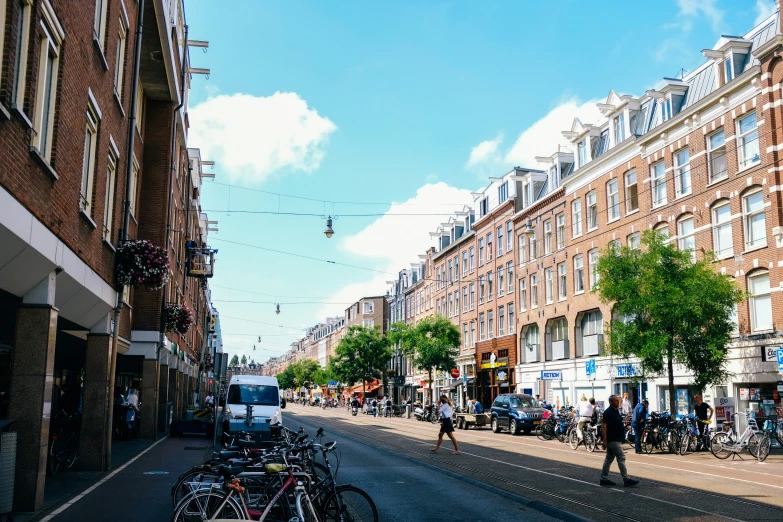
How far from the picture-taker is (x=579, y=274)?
41.9 m

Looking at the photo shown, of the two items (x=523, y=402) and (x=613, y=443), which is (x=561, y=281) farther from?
(x=613, y=443)

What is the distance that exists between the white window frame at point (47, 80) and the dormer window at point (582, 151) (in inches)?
1379

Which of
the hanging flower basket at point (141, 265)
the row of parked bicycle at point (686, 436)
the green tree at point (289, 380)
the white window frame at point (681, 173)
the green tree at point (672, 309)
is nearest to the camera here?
the hanging flower basket at point (141, 265)

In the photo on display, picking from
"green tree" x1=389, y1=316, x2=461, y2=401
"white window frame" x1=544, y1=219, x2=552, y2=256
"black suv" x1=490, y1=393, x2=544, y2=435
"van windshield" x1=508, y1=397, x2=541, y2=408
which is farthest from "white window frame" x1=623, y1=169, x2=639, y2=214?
"green tree" x1=389, y1=316, x2=461, y2=401

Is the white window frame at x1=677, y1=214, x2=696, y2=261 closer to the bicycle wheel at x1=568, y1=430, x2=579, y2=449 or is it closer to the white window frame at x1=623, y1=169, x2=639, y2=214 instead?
the white window frame at x1=623, y1=169, x2=639, y2=214

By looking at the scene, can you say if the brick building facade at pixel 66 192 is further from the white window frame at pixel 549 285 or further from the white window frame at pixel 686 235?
the white window frame at pixel 549 285

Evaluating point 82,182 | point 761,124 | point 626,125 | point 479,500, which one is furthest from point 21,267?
point 626,125

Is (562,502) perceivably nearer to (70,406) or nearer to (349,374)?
(70,406)

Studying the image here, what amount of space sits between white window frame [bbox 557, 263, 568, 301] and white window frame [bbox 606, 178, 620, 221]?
5.72m

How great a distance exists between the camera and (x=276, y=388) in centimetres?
2520

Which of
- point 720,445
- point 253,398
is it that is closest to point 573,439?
point 720,445

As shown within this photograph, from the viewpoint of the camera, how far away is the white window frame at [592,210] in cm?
4019

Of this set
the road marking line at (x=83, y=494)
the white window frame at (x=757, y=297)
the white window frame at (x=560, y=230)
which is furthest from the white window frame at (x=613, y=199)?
the road marking line at (x=83, y=494)

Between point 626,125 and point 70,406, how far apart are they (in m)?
29.0
